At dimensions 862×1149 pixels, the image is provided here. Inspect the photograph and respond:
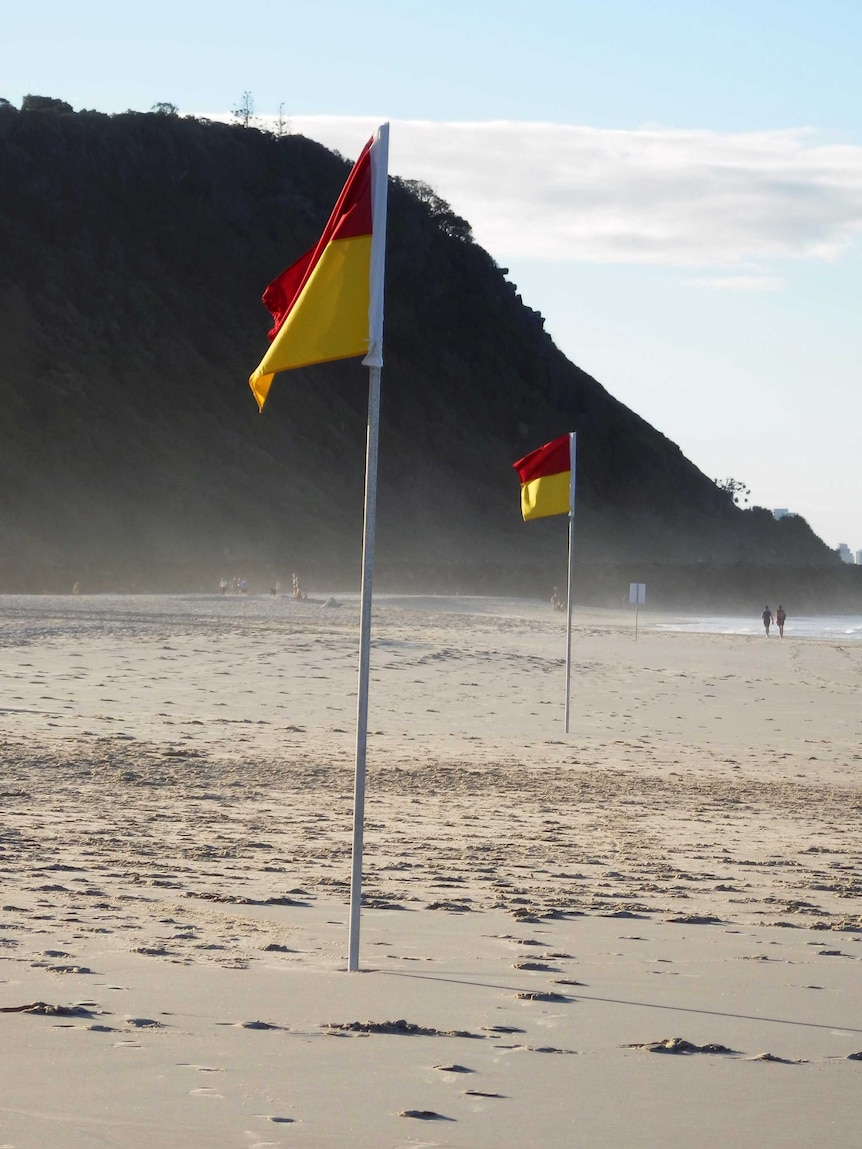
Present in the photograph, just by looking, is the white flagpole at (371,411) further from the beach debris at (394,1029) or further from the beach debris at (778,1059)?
the beach debris at (778,1059)

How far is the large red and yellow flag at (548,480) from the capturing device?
16266mm

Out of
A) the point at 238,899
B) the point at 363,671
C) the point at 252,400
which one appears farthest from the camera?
the point at 252,400

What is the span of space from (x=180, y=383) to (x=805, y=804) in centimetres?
8156

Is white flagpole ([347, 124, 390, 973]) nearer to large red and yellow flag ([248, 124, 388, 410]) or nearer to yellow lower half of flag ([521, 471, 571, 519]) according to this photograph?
large red and yellow flag ([248, 124, 388, 410])

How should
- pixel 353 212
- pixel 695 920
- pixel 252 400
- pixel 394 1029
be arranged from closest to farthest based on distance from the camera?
pixel 394 1029 → pixel 353 212 → pixel 695 920 → pixel 252 400

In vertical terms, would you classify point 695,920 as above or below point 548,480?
A: below

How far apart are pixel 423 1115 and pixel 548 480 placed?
1303cm

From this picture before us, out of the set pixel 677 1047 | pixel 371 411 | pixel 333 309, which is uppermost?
pixel 333 309

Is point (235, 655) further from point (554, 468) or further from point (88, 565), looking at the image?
point (88, 565)

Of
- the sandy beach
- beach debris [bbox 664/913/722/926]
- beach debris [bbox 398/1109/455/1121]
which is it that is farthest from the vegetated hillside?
beach debris [bbox 398/1109/455/1121]

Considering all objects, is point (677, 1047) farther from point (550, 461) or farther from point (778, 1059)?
point (550, 461)

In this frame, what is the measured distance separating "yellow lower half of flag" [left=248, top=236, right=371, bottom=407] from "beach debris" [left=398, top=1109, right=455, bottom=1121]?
2986mm

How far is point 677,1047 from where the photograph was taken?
14.5ft

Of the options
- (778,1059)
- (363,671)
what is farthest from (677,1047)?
(363,671)
